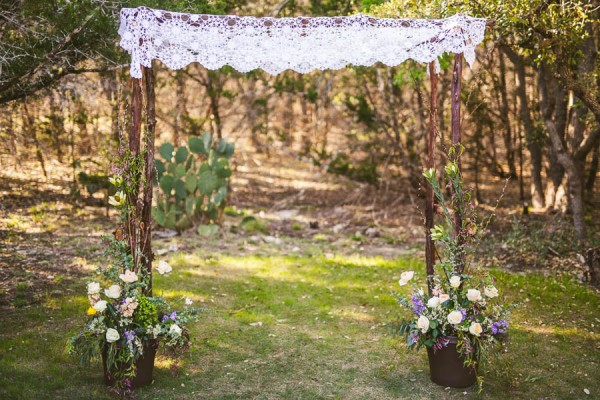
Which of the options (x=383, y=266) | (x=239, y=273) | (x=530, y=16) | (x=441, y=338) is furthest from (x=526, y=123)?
(x=441, y=338)

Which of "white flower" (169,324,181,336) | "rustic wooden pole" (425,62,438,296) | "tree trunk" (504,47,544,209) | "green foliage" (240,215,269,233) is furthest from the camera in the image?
"tree trunk" (504,47,544,209)

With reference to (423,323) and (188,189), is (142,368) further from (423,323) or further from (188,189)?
(188,189)

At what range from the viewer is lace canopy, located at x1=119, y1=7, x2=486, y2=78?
4035 mm

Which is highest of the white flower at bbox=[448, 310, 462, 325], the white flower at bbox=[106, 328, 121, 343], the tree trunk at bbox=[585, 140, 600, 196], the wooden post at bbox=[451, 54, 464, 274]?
the wooden post at bbox=[451, 54, 464, 274]

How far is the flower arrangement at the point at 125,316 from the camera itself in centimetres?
378

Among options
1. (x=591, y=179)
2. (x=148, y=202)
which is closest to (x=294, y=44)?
(x=148, y=202)

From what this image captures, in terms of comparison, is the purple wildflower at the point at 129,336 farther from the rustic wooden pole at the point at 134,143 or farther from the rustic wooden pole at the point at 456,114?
the rustic wooden pole at the point at 456,114

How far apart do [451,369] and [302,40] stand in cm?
250

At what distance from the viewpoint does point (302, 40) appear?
4.14 m

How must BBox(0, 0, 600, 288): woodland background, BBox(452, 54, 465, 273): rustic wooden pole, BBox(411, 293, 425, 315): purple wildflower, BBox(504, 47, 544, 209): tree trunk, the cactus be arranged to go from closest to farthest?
BBox(411, 293, 425, 315): purple wildflower
BBox(452, 54, 465, 273): rustic wooden pole
BBox(0, 0, 600, 288): woodland background
the cactus
BBox(504, 47, 544, 209): tree trunk

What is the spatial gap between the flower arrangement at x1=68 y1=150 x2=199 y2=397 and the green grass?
0.26 metres

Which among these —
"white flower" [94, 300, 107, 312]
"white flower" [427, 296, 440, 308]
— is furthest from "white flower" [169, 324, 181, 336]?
"white flower" [427, 296, 440, 308]

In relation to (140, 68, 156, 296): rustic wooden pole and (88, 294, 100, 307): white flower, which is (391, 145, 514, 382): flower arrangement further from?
(88, 294, 100, 307): white flower

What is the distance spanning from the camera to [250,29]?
Result: 4078 mm
